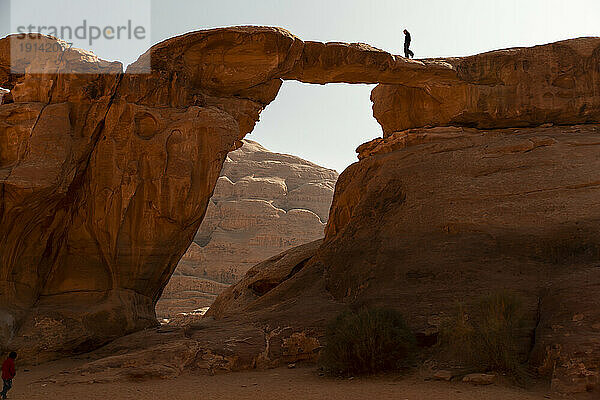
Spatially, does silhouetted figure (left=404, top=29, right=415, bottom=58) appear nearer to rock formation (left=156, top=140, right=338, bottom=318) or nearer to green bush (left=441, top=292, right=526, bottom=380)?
green bush (left=441, top=292, right=526, bottom=380)

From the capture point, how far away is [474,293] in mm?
10820

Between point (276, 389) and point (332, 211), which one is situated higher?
point (332, 211)

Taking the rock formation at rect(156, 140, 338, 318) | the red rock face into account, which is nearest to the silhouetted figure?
the red rock face

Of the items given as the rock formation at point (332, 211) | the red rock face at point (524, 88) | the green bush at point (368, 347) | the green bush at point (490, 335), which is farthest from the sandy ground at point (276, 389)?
the red rock face at point (524, 88)

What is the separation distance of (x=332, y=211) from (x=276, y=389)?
10928 mm

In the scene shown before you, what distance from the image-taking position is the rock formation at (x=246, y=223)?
43.8 m

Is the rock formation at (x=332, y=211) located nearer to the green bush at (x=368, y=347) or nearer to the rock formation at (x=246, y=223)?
the green bush at (x=368, y=347)

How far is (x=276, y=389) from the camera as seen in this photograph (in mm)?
8695

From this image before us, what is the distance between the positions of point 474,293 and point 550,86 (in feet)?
35.2

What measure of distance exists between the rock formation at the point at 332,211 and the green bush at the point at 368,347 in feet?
2.49

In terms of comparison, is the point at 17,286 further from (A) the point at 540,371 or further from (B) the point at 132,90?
(A) the point at 540,371

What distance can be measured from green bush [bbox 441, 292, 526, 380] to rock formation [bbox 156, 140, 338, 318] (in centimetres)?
2987

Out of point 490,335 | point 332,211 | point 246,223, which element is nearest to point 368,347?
point 490,335

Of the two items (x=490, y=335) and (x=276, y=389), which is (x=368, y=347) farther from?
(x=490, y=335)
